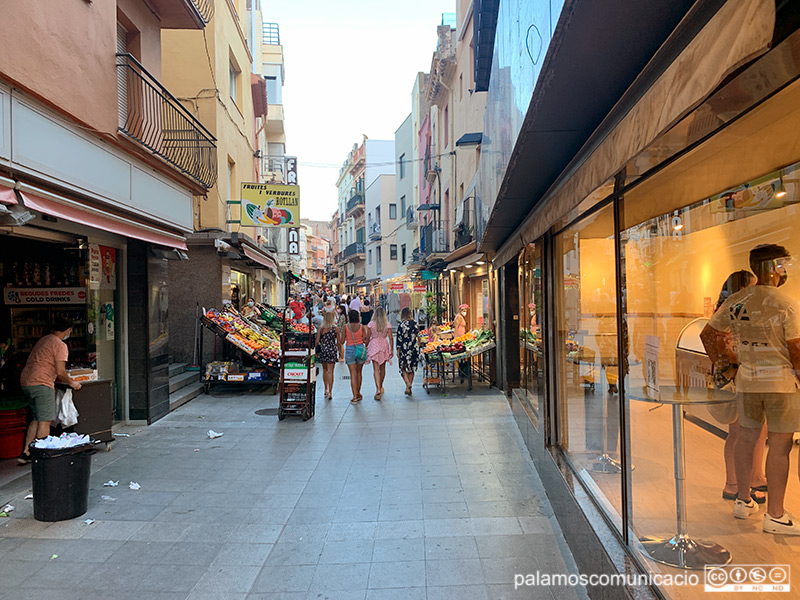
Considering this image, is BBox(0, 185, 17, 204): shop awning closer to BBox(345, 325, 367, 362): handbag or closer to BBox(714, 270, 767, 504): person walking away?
BBox(714, 270, 767, 504): person walking away

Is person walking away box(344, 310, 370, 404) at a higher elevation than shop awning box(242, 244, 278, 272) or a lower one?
lower

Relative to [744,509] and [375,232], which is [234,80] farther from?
[375,232]

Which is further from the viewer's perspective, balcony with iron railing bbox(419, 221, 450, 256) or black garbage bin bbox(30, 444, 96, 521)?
balcony with iron railing bbox(419, 221, 450, 256)

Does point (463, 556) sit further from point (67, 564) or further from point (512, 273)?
point (512, 273)

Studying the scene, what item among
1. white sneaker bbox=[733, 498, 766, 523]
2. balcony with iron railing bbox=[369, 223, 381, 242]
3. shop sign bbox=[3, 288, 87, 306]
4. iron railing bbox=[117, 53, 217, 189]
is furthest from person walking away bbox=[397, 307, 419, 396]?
balcony with iron railing bbox=[369, 223, 381, 242]

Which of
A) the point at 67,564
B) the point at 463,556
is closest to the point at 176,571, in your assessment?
the point at 67,564

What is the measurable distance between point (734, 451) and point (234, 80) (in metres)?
17.5

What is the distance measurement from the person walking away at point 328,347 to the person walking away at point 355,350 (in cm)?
44

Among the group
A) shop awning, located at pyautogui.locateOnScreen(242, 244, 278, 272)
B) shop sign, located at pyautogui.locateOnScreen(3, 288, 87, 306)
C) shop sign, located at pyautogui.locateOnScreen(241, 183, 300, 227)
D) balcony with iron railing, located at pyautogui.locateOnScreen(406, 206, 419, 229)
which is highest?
balcony with iron railing, located at pyautogui.locateOnScreen(406, 206, 419, 229)

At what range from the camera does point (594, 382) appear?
17.8 ft

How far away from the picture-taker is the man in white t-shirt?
3201mm

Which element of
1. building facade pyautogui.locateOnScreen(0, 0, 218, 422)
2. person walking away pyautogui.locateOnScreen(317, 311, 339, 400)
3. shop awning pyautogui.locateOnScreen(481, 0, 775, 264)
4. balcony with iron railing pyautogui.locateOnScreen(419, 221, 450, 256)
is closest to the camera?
shop awning pyautogui.locateOnScreen(481, 0, 775, 264)

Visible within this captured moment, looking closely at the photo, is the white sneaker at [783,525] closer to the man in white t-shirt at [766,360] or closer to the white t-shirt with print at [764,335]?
the man in white t-shirt at [766,360]

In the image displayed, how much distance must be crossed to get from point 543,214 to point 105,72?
573 centimetres
